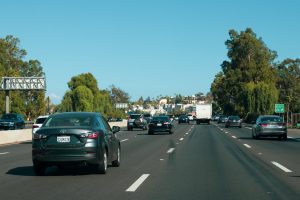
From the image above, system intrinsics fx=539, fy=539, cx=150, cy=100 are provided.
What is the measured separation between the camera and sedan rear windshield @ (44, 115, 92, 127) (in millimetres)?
12984

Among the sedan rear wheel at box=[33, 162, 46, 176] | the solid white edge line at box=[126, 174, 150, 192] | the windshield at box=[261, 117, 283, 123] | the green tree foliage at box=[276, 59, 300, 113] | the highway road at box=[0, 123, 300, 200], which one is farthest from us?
the green tree foliage at box=[276, 59, 300, 113]

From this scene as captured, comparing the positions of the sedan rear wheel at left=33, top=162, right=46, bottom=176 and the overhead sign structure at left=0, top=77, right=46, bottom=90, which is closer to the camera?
the sedan rear wheel at left=33, top=162, right=46, bottom=176

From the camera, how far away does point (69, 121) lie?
1303 cm

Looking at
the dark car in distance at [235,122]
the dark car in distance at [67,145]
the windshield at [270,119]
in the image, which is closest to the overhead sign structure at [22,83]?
the dark car in distance at [235,122]

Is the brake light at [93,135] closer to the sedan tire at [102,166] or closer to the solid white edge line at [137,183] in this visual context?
the sedan tire at [102,166]

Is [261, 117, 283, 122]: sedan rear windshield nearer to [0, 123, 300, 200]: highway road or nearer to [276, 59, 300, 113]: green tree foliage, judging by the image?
[0, 123, 300, 200]: highway road

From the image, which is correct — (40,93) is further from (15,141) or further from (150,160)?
(150,160)

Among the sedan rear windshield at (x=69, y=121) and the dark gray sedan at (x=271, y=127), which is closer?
the sedan rear windshield at (x=69, y=121)

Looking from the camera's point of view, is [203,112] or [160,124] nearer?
[160,124]

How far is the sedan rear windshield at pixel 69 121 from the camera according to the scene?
511 inches

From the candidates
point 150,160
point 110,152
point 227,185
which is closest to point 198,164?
point 150,160

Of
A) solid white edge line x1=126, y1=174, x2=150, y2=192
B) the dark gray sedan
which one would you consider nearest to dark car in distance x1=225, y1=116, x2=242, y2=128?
the dark gray sedan

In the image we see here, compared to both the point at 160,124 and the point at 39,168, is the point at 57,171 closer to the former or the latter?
the point at 39,168

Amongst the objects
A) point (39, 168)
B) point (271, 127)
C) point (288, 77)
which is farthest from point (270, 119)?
point (288, 77)
